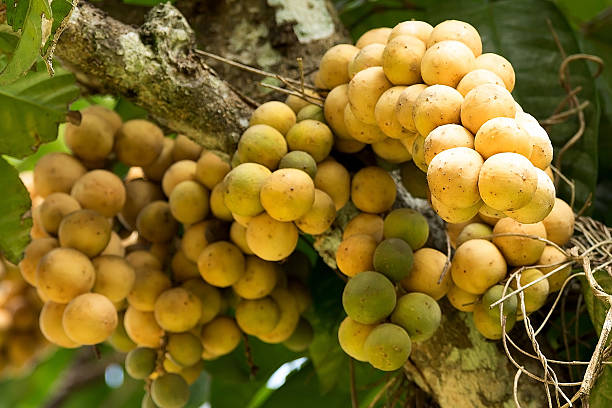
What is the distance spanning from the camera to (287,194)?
98 centimetres

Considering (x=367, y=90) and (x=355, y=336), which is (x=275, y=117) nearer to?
(x=367, y=90)

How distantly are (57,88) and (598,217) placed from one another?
104 centimetres

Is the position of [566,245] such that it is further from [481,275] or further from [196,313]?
[196,313]

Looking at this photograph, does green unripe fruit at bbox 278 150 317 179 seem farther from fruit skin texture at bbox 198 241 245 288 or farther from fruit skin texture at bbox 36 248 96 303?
fruit skin texture at bbox 36 248 96 303

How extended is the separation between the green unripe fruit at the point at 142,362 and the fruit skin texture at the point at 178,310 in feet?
0.24

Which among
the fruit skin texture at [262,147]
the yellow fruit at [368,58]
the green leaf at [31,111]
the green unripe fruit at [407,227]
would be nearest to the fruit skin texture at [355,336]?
the green unripe fruit at [407,227]

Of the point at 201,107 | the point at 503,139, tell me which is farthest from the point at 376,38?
the point at 503,139

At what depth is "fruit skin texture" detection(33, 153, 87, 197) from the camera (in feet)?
4.23

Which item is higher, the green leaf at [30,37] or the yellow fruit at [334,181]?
the green leaf at [30,37]

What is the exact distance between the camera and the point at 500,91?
850mm

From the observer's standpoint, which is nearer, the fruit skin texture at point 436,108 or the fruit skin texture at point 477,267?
the fruit skin texture at point 436,108

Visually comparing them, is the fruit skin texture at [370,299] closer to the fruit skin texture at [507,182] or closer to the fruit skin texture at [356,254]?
the fruit skin texture at [356,254]

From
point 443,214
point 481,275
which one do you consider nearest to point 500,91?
point 443,214

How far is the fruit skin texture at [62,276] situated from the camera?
112cm
